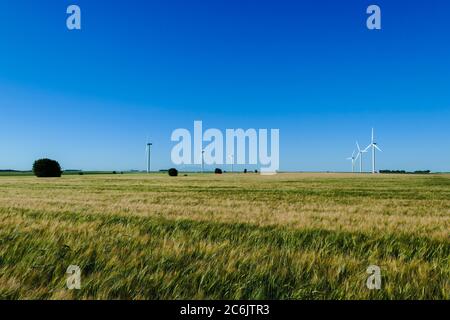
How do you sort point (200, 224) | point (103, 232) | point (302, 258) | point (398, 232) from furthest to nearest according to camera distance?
point (200, 224)
point (398, 232)
point (103, 232)
point (302, 258)

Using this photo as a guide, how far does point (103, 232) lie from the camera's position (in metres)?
7.44

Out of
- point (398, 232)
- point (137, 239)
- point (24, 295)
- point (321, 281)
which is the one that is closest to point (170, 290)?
point (24, 295)

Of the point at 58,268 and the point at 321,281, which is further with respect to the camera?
the point at 58,268

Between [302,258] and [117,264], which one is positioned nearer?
[117,264]

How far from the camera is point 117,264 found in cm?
479

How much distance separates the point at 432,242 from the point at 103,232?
6702mm

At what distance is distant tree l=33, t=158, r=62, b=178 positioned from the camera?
82.6 metres

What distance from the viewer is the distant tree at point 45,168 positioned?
82562mm

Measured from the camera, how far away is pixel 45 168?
82.7 metres

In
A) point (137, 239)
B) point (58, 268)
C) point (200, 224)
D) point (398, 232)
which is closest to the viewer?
point (58, 268)

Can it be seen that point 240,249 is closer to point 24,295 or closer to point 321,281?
point 321,281

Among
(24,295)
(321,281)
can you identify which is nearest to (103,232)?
(24,295)
